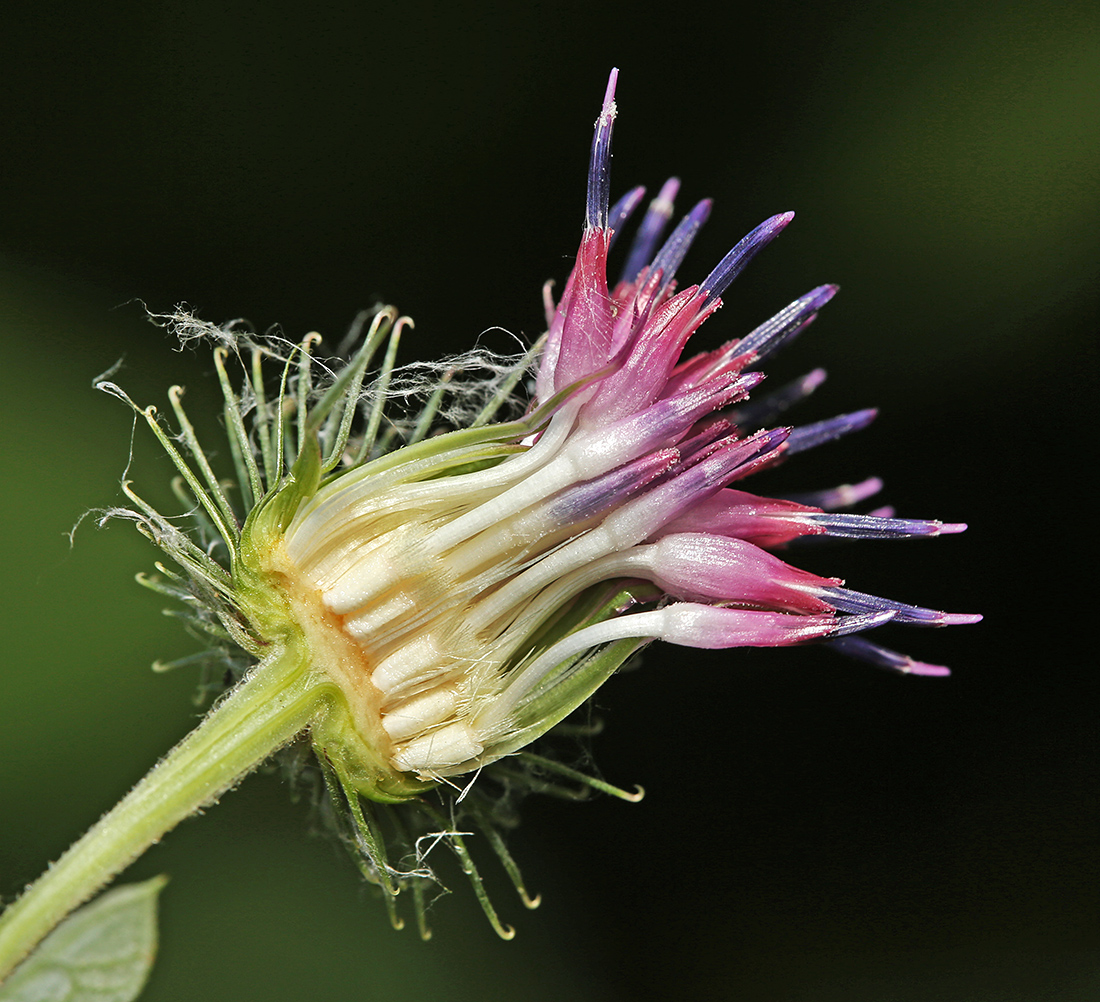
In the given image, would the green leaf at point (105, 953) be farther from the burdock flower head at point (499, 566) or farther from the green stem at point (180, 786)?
the burdock flower head at point (499, 566)

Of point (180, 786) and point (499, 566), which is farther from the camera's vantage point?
point (499, 566)

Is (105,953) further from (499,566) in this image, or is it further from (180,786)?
(499,566)

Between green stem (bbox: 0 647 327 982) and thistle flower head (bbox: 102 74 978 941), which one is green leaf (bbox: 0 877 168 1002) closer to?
green stem (bbox: 0 647 327 982)

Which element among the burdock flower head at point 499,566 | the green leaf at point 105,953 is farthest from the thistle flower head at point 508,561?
the green leaf at point 105,953

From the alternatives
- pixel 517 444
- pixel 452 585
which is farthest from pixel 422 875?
pixel 517 444

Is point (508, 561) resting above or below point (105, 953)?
above

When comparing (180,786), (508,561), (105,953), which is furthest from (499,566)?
(105,953)

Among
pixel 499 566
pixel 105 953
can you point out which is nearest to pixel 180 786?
pixel 105 953
